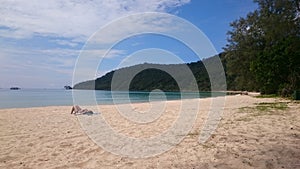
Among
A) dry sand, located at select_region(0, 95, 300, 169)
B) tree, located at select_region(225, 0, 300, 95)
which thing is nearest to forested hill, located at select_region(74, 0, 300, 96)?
tree, located at select_region(225, 0, 300, 95)

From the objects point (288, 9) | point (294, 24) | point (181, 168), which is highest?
point (288, 9)

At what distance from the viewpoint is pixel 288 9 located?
21344 mm

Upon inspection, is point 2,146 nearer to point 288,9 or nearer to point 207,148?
point 207,148

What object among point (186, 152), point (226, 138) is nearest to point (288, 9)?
point (226, 138)

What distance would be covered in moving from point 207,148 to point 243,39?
38729 mm

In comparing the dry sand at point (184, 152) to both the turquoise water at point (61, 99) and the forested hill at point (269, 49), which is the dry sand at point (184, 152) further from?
the turquoise water at point (61, 99)

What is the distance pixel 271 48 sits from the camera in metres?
30.8

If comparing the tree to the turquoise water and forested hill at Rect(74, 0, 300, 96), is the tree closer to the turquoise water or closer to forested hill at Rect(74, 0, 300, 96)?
forested hill at Rect(74, 0, 300, 96)

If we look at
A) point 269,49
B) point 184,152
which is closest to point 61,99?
point 269,49

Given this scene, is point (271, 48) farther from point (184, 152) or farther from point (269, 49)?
point (184, 152)

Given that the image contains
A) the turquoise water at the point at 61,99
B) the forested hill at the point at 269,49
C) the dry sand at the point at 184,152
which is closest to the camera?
the dry sand at the point at 184,152

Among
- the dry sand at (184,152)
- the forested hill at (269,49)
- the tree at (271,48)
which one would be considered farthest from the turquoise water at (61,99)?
the dry sand at (184,152)

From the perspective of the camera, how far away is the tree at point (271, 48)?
21.8 metres

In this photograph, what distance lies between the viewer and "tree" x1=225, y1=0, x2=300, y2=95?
21.8m
